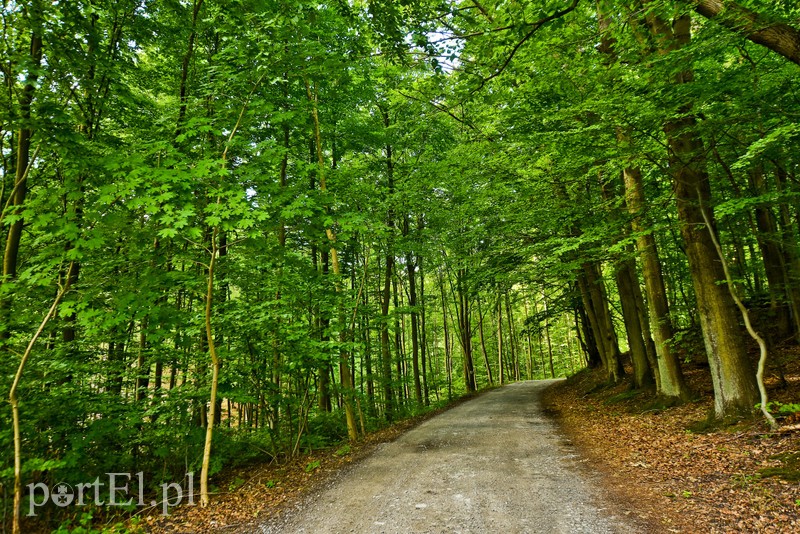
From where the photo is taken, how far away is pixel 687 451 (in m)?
5.60

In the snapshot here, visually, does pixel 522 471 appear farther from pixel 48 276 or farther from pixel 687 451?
pixel 48 276

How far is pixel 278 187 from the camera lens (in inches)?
267

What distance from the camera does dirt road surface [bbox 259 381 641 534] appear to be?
4.06m

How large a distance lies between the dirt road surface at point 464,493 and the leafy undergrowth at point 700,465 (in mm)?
475

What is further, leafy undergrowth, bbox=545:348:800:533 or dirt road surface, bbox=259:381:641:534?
dirt road surface, bbox=259:381:641:534

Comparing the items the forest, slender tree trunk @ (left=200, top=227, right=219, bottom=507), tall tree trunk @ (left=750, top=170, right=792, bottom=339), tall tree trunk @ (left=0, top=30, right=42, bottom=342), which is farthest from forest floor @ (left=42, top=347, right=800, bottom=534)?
tall tree trunk @ (left=0, top=30, right=42, bottom=342)

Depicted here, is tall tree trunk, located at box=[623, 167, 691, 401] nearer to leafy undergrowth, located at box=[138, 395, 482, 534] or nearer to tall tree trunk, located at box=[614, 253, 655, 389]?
tall tree trunk, located at box=[614, 253, 655, 389]

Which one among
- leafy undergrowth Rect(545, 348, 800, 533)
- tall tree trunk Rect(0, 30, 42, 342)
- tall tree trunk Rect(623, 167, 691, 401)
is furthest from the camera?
tall tree trunk Rect(623, 167, 691, 401)

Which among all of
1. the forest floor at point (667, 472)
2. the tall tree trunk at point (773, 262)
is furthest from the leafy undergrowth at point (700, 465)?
the tall tree trunk at point (773, 262)

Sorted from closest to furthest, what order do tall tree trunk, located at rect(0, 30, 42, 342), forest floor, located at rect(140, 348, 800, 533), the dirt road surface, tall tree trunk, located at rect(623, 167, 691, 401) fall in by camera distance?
forest floor, located at rect(140, 348, 800, 533) < the dirt road surface < tall tree trunk, located at rect(0, 30, 42, 342) < tall tree trunk, located at rect(623, 167, 691, 401)

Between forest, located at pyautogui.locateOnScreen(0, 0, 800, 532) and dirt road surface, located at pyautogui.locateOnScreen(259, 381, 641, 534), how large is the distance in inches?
91.7

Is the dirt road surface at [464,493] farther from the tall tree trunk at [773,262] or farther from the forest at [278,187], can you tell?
the tall tree trunk at [773,262]

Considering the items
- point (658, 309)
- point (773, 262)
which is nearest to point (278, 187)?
point (658, 309)

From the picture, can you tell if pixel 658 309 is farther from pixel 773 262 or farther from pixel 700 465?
pixel 700 465
